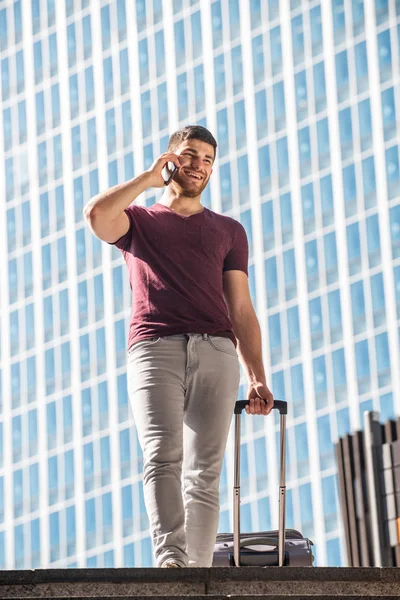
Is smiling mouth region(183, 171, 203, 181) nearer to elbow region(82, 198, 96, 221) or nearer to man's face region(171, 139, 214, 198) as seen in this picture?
man's face region(171, 139, 214, 198)

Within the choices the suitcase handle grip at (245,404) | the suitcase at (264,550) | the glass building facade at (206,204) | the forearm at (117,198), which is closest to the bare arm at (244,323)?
the suitcase handle grip at (245,404)

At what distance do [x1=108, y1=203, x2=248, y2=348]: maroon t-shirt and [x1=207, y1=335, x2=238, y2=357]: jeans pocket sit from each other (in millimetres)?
26

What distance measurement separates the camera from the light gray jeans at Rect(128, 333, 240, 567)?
21.4 ft

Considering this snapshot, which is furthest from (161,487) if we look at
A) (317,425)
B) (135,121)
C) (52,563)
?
(135,121)

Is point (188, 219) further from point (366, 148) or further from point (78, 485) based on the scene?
point (78, 485)

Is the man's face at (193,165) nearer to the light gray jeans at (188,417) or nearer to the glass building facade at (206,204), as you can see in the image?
the light gray jeans at (188,417)

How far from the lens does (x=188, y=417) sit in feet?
22.1

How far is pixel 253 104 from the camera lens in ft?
233

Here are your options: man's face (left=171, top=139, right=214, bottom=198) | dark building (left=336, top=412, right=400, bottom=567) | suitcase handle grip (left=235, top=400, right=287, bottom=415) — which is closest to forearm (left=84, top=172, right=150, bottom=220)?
man's face (left=171, top=139, right=214, bottom=198)

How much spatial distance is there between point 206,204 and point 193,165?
64643 millimetres

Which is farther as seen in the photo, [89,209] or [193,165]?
[193,165]

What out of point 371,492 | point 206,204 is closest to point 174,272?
point 371,492

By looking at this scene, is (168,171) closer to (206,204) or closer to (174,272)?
(174,272)

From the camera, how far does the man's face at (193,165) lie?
6961mm
